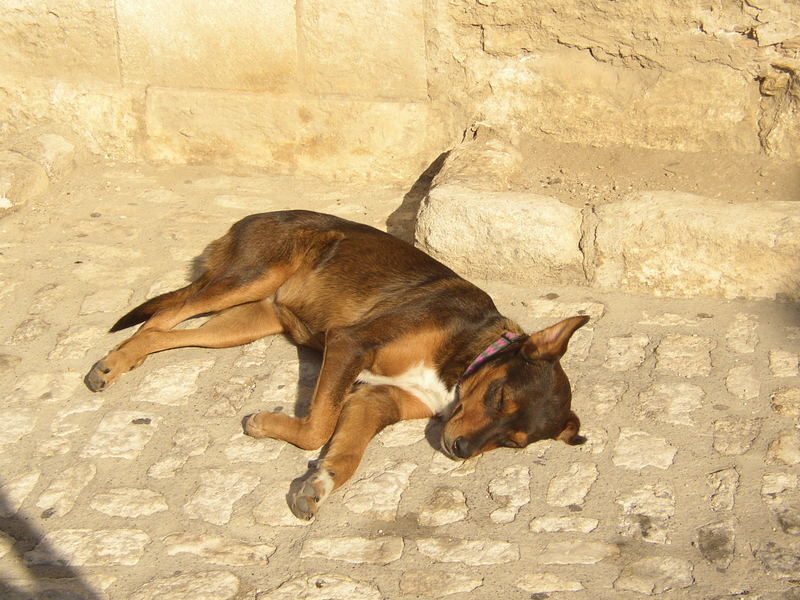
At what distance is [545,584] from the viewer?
11.8 ft

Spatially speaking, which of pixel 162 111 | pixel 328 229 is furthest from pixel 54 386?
pixel 162 111

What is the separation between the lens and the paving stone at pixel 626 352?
516 centimetres

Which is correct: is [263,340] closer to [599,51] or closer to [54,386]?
[54,386]

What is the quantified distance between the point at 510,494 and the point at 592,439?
64cm

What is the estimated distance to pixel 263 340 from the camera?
5469 mm

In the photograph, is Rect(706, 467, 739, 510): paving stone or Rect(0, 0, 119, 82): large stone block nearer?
Rect(706, 467, 739, 510): paving stone

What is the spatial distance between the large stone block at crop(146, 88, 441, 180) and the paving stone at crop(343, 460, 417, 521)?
3.69m

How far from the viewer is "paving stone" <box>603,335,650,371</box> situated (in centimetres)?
516

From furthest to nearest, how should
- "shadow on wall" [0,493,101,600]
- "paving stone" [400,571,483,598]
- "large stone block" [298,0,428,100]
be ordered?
"large stone block" [298,0,428,100] < "paving stone" [400,571,483,598] < "shadow on wall" [0,493,101,600]

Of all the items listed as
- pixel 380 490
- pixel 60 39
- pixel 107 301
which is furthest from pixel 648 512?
pixel 60 39

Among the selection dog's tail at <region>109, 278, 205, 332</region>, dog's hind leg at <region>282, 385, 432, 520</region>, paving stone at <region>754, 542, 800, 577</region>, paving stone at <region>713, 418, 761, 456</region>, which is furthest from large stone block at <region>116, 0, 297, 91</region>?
paving stone at <region>754, 542, 800, 577</region>

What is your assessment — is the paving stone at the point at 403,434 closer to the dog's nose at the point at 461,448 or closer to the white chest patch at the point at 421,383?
the white chest patch at the point at 421,383

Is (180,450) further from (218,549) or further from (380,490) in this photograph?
(380,490)

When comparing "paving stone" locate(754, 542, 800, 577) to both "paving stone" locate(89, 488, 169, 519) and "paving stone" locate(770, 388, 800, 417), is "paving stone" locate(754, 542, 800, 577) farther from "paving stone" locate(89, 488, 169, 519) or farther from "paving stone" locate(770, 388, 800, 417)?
"paving stone" locate(89, 488, 169, 519)
